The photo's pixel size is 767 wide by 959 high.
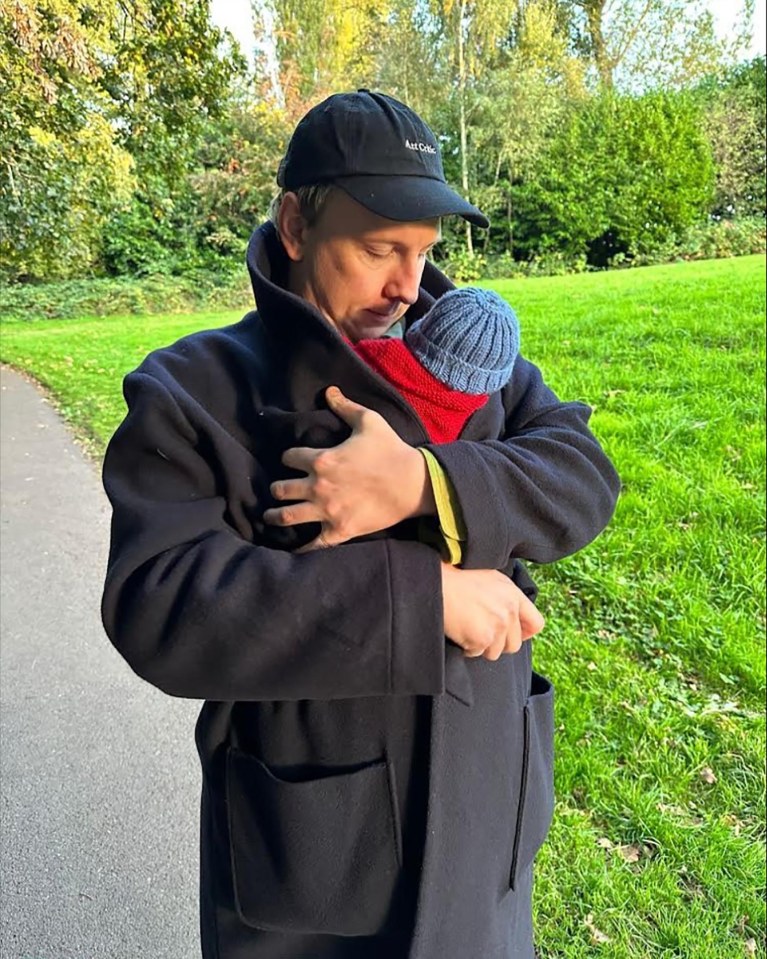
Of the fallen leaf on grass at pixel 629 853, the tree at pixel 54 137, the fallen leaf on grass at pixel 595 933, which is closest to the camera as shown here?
the fallen leaf on grass at pixel 595 933

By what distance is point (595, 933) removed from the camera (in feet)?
A: 7.85

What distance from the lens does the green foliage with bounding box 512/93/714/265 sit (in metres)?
17.5

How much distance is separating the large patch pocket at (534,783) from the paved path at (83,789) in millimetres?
1471

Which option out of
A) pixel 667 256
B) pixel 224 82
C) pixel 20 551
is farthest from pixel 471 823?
pixel 667 256

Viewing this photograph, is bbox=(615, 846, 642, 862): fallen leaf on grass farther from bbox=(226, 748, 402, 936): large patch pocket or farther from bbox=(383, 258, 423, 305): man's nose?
bbox=(383, 258, 423, 305): man's nose

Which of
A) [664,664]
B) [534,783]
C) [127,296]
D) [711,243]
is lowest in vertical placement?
[664,664]

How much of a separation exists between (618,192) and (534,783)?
2232cm

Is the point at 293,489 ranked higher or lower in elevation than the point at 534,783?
higher

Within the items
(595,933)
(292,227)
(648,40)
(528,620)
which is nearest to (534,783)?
(528,620)

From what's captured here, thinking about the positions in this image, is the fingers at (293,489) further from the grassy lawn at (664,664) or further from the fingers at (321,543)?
the grassy lawn at (664,664)

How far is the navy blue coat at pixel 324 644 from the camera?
1025 millimetres

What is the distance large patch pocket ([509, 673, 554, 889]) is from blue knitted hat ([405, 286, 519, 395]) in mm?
630

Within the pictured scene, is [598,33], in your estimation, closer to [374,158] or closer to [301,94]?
[301,94]

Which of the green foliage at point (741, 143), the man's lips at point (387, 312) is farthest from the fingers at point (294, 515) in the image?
the green foliage at point (741, 143)
